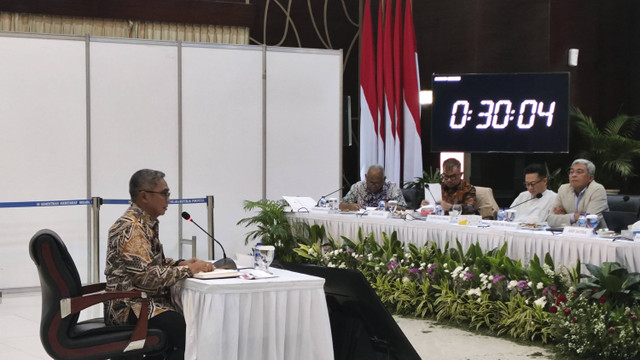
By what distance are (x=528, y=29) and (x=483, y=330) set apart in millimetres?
5207

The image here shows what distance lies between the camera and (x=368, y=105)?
10508 millimetres

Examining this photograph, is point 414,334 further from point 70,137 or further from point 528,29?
point 528,29

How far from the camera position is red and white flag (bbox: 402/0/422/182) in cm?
1031

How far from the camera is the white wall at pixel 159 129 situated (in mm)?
7758

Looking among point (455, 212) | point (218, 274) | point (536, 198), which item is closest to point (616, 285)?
point (455, 212)

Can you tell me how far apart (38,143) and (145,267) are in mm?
4407

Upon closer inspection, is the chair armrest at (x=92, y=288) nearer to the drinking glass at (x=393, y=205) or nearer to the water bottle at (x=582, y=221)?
the water bottle at (x=582, y=221)

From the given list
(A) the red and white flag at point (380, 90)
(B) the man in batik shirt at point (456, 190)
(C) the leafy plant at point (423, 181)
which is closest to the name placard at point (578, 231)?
(B) the man in batik shirt at point (456, 190)

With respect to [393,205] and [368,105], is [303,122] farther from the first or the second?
[393,205]

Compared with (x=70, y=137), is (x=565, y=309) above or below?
below

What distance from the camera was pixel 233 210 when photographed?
8.77 metres

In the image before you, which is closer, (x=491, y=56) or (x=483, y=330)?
(x=483, y=330)

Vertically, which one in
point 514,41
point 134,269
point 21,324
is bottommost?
point 21,324

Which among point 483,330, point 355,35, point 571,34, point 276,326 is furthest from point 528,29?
point 276,326
